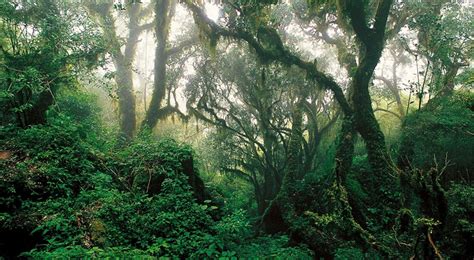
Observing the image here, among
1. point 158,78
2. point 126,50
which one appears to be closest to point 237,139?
point 158,78

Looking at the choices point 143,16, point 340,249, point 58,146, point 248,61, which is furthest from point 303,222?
point 143,16

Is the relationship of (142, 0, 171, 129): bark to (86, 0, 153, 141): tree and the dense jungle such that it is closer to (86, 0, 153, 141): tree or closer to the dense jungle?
the dense jungle

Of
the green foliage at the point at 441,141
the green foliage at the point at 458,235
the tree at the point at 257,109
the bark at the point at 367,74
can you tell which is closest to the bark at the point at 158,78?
the tree at the point at 257,109

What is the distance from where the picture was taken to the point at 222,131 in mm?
16781

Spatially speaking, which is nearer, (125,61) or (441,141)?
(441,141)

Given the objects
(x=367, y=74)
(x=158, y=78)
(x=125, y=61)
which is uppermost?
(x=125, y=61)

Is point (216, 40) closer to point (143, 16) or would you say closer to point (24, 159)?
point (24, 159)

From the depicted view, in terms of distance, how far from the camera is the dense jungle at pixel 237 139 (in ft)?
17.7

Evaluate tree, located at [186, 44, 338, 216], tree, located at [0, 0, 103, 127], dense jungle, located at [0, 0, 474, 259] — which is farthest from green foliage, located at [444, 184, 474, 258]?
tree, located at [0, 0, 103, 127]

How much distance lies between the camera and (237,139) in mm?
17859

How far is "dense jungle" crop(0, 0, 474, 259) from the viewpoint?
540cm

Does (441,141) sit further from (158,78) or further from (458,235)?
(158,78)

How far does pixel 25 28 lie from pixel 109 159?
5.12 metres

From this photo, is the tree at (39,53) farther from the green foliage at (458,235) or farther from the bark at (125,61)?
the green foliage at (458,235)
